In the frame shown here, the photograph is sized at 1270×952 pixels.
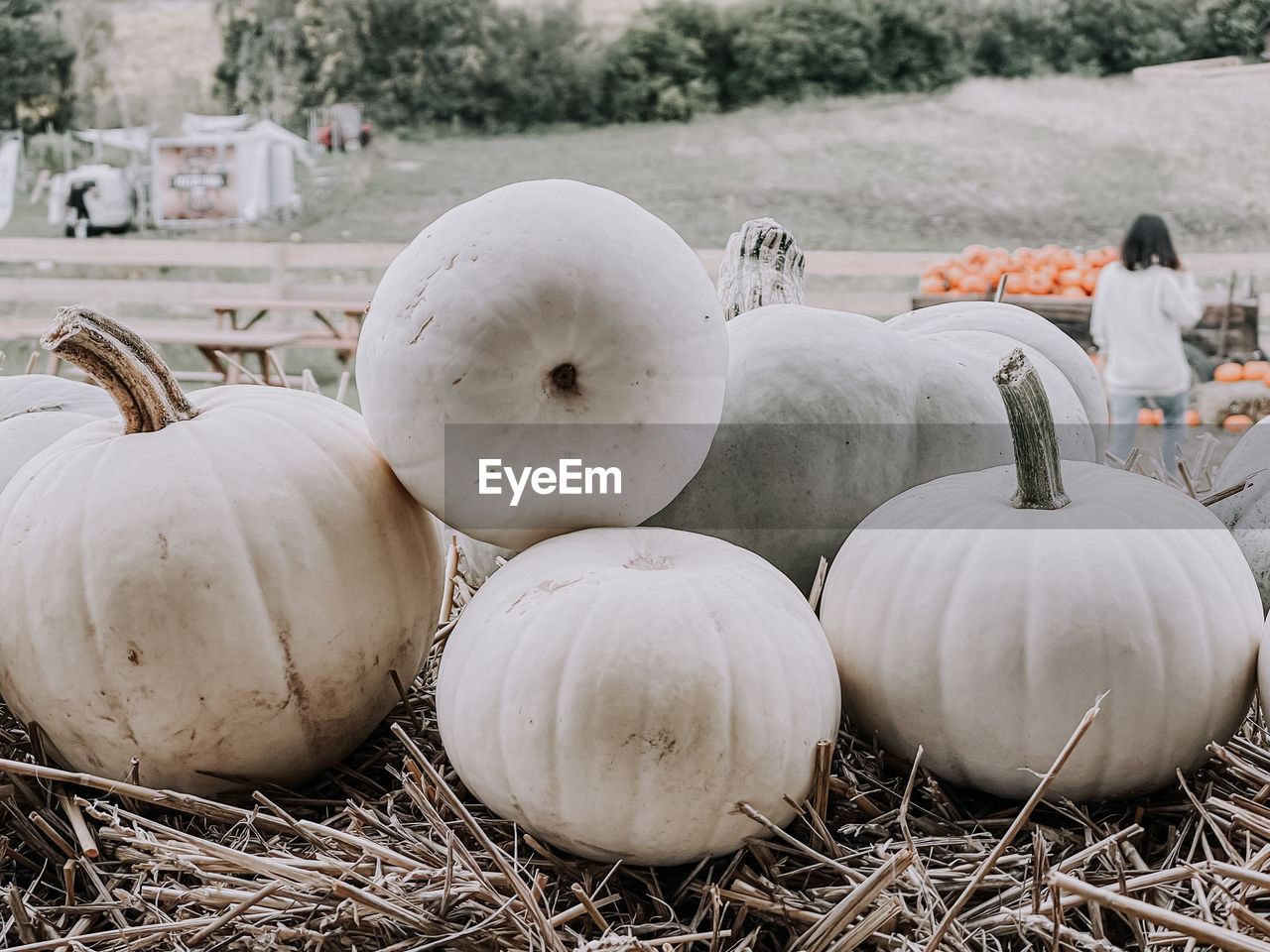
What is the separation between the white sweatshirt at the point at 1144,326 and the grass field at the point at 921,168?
6028 mm

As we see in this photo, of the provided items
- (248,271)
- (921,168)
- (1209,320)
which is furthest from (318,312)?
(921,168)

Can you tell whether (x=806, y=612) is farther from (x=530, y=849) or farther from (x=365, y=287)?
(x=365, y=287)

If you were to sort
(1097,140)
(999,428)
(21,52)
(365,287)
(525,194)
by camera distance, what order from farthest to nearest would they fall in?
1. (1097,140)
2. (21,52)
3. (365,287)
4. (999,428)
5. (525,194)

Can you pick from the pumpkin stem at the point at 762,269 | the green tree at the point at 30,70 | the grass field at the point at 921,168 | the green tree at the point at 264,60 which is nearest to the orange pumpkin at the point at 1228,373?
the pumpkin stem at the point at 762,269

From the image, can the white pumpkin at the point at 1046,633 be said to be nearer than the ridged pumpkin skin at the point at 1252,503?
Yes

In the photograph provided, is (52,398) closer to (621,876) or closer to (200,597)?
(200,597)

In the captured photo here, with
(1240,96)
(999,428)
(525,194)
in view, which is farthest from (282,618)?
(1240,96)

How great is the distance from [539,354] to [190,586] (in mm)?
379

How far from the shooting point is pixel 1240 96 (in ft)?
40.1

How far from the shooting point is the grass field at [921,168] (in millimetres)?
10719

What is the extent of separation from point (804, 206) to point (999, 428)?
10.2 metres

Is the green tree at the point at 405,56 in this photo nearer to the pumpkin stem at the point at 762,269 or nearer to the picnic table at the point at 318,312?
the picnic table at the point at 318,312

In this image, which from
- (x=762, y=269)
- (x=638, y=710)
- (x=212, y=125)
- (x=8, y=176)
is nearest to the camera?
(x=638, y=710)

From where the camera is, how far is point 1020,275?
5.43m
